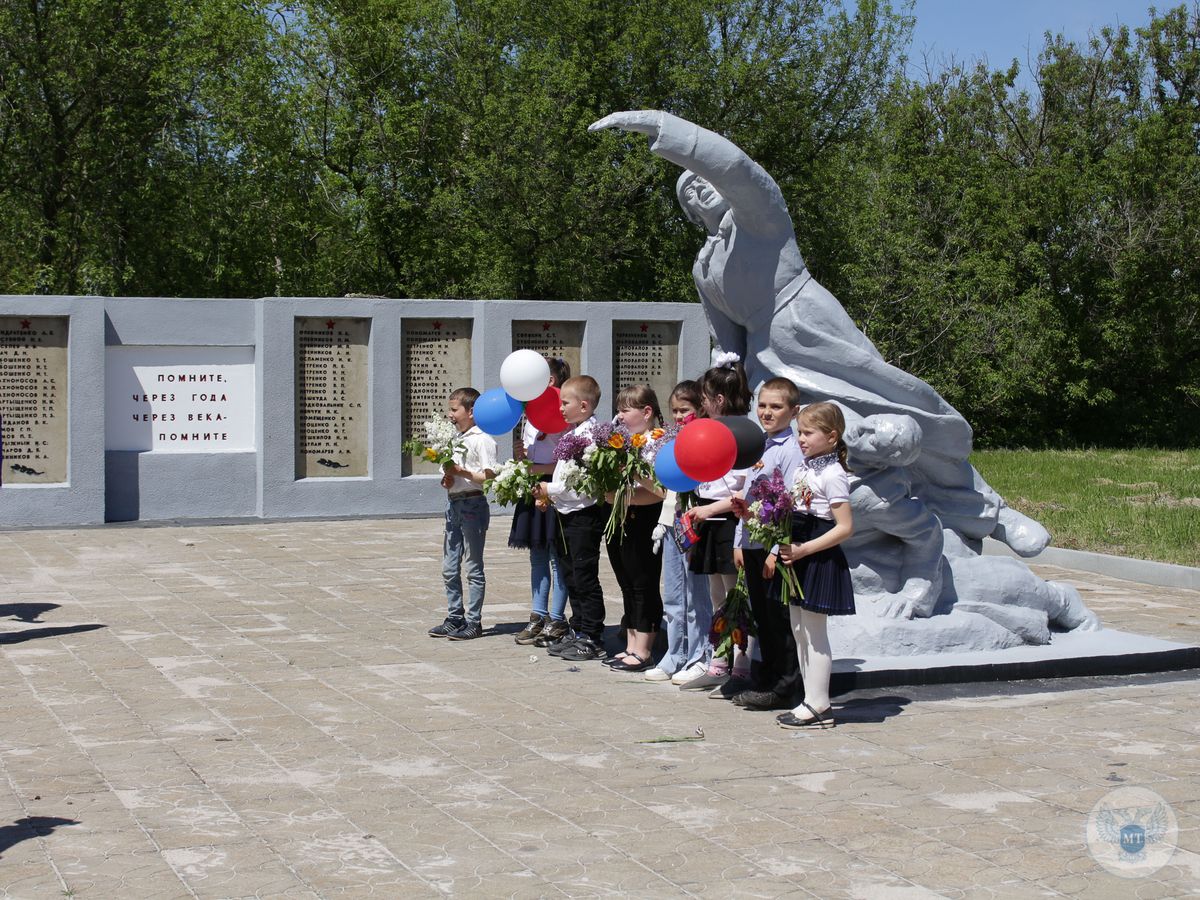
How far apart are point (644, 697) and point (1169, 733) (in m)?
2.39

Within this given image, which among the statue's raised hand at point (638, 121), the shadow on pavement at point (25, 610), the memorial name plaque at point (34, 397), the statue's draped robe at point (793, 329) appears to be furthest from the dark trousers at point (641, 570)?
the memorial name plaque at point (34, 397)

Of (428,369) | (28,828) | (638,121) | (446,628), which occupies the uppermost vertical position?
(638,121)

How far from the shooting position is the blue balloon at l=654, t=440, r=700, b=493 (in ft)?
22.6

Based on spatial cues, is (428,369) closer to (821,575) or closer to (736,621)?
(736,621)

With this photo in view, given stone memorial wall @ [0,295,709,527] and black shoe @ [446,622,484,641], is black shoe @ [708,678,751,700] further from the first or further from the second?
stone memorial wall @ [0,295,709,527]

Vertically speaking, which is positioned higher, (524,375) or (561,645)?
(524,375)

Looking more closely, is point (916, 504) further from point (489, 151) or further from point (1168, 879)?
point (489, 151)

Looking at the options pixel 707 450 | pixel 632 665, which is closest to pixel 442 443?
pixel 632 665

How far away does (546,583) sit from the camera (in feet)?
28.1

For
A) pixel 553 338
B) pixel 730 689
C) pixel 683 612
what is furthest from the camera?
pixel 553 338

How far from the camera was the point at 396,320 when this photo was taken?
51.0 ft

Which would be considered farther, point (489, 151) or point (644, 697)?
point (489, 151)

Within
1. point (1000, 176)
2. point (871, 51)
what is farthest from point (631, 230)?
point (1000, 176)

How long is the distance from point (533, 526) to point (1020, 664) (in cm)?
280
